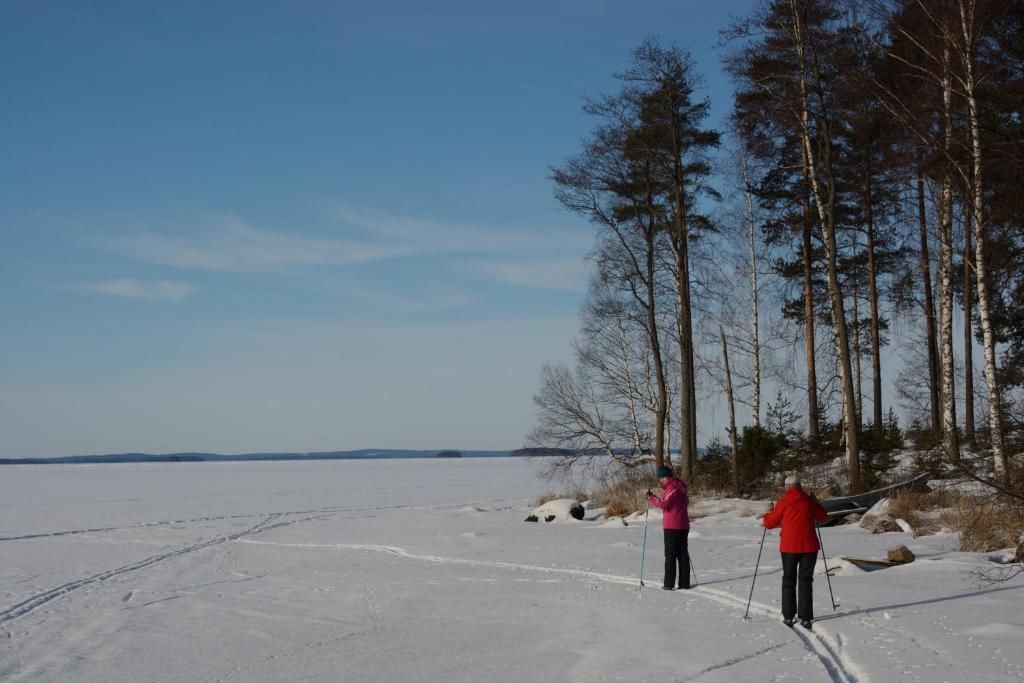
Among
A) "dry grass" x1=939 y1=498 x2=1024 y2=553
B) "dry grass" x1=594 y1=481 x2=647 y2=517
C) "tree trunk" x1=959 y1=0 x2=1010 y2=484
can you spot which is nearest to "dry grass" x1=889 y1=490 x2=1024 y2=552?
"dry grass" x1=939 y1=498 x2=1024 y2=553

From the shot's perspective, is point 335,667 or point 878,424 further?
point 878,424

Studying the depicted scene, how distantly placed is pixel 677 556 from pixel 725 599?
1.15m

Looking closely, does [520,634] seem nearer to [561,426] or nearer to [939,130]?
[939,130]

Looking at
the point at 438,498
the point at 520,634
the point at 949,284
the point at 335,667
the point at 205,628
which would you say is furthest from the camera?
the point at 438,498

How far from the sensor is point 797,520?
10.1 meters

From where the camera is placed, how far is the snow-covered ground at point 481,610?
8.21 meters

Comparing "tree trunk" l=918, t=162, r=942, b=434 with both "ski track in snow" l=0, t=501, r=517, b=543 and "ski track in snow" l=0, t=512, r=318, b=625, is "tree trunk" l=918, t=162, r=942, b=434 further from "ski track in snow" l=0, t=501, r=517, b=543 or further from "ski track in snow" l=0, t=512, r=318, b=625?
"ski track in snow" l=0, t=512, r=318, b=625

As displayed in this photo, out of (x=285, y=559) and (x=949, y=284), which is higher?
(x=949, y=284)

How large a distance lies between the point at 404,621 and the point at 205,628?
213 cm

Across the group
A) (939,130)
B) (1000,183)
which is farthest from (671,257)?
(1000,183)

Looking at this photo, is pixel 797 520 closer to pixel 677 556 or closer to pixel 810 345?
pixel 677 556

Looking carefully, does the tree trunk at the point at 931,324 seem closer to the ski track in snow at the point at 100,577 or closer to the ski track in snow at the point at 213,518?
the ski track in snow at the point at 213,518

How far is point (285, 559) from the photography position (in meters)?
17.0

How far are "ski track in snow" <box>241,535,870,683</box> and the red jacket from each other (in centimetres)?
84
